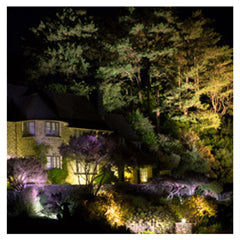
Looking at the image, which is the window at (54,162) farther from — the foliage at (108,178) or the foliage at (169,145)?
the foliage at (169,145)

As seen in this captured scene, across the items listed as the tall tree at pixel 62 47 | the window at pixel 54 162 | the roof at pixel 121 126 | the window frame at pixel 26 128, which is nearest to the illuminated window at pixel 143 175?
the roof at pixel 121 126

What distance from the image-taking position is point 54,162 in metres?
28.0

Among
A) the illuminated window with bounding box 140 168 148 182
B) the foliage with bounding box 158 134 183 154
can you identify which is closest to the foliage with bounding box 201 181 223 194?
the illuminated window with bounding box 140 168 148 182

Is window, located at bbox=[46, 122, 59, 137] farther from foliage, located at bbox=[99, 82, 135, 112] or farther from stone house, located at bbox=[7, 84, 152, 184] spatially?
foliage, located at bbox=[99, 82, 135, 112]

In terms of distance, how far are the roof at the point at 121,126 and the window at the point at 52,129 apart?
18.0 ft

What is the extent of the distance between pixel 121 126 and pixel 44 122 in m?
8.36

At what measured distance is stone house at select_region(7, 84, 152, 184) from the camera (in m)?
27.4

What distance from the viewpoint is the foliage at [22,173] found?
24.1 m

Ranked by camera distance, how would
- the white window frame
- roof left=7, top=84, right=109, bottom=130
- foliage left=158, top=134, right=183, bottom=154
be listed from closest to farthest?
roof left=7, top=84, right=109, bottom=130 < the white window frame < foliage left=158, top=134, right=183, bottom=154
